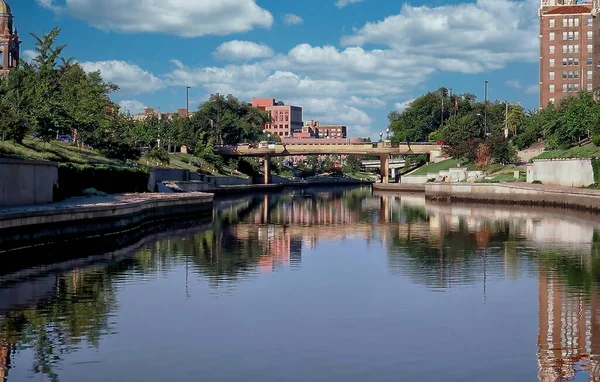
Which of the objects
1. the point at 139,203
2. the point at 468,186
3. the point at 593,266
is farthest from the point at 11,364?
the point at 468,186

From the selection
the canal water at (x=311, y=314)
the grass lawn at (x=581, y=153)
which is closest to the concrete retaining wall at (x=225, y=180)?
the grass lawn at (x=581, y=153)

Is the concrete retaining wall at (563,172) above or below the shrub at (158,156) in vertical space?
below

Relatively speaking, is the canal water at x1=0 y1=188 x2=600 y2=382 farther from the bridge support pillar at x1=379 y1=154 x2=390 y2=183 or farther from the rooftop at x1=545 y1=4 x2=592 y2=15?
the rooftop at x1=545 y1=4 x2=592 y2=15

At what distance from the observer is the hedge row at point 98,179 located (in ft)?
180

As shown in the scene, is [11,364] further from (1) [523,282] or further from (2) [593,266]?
(2) [593,266]

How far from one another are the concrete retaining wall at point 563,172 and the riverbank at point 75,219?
35966 mm

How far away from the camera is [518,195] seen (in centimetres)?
8475

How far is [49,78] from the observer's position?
102m

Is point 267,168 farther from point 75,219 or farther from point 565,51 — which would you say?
point 75,219

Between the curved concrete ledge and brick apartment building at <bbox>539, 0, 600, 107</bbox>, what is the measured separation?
61.9 m

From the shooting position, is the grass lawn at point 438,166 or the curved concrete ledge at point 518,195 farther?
the grass lawn at point 438,166

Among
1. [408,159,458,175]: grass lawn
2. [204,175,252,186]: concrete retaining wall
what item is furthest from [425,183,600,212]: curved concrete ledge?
[204,175,252,186]: concrete retaining wall

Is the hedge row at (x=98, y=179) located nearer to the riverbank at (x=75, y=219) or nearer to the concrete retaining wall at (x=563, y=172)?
the riverbank at (x=75, y=219)

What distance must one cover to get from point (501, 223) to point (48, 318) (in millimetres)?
41107
